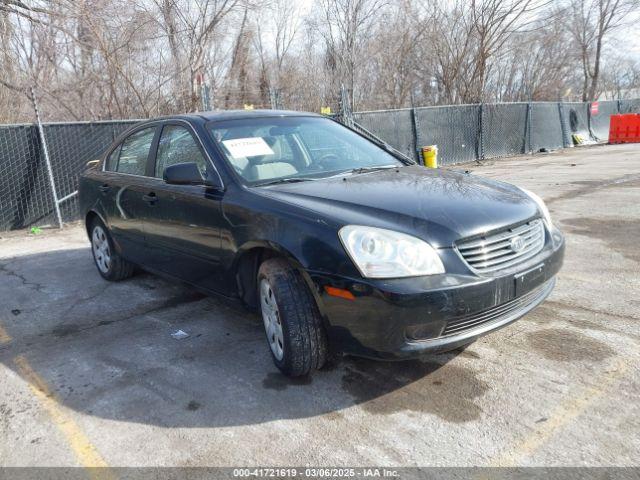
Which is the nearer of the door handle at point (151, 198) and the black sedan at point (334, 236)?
the black sedan at point (334, 236)

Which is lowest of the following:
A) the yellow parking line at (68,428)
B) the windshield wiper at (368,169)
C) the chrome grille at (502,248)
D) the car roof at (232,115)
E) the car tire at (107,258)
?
the yellow parking line at (68,428)

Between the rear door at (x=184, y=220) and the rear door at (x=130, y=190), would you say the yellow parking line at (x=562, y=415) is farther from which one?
the rear door at (x=130, y=190)

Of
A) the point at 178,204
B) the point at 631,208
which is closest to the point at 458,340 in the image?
the point at 178,204

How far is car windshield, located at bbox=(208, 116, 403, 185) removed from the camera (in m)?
3.56

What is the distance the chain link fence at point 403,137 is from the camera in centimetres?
848

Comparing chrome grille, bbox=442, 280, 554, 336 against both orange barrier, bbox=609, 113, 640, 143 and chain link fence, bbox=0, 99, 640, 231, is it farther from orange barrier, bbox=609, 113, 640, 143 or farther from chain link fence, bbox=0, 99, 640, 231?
orange barrier, bbox=609, 113, 640, 143

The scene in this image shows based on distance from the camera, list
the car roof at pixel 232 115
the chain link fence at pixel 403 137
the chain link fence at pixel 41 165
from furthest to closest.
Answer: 1. the chain link fence at pixel 403 137
2. the chain link fence at pixel 41 165
3. the car roof at pixel 232 115

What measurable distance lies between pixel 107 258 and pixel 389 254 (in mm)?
3793

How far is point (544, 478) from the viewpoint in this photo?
2.14 meters

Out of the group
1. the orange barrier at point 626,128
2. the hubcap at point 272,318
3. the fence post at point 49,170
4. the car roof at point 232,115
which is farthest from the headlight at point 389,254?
the orange barrier at point 626,128

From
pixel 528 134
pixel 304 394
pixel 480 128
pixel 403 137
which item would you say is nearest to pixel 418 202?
pixel 304 394

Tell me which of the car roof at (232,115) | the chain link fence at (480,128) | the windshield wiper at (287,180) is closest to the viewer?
the windshield wiper at (287,180)

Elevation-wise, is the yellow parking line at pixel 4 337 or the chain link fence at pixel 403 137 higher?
the chain link fence at pixel 403 137

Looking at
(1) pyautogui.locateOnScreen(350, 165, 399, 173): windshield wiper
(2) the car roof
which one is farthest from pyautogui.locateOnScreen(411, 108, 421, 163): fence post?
(1) pyautogui.locateOnScreen(350, 165, 399, 173): windshield wiper
